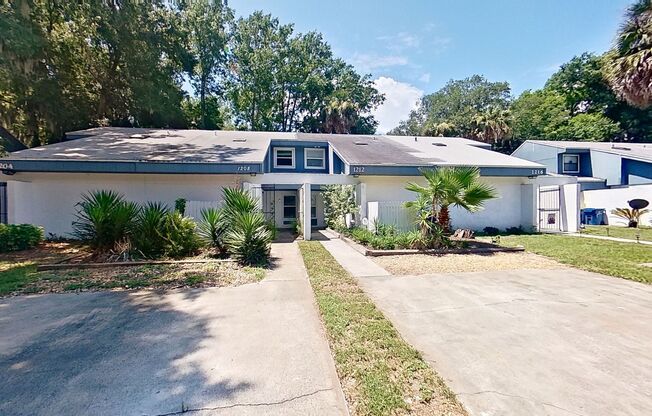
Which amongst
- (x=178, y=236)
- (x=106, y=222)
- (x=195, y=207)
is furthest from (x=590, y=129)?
Answer: (x=106, y=222)

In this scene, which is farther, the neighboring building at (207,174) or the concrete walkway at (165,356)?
the neighboring building at (207,174)

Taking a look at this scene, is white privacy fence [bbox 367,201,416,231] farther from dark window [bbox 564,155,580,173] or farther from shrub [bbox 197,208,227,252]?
dark window [bbox 564,155,580,173]

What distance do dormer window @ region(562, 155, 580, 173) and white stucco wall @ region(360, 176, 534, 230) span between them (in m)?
12.6

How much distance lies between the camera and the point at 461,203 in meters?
9.38

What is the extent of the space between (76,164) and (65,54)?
Result: 10561 mm

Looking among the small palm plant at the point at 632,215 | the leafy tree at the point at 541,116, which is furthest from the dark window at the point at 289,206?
the leafy tree at the point at 541,116

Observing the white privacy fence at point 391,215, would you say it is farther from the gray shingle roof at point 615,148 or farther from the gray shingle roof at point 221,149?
the gray shingle roof at point 615,148

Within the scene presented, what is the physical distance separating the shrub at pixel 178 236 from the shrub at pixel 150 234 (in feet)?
0.39

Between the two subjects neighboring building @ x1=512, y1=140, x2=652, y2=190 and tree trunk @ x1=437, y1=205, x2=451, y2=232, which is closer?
tree trunk @ x1=437, y1=205, x2=451, y2=232

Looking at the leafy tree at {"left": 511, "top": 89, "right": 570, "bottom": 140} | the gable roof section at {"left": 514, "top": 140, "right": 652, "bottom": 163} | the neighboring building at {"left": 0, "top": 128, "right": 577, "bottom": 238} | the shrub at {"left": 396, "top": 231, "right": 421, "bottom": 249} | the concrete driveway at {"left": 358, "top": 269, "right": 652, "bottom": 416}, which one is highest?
the leafy tree at {"left": 511, "top": 89, "right": 570, "bottom": 140}

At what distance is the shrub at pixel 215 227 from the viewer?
27.3 ft

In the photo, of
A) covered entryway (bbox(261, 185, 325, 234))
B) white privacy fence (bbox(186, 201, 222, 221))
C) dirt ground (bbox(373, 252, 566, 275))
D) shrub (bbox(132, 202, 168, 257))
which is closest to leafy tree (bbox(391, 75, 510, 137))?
covered entryway (bbox(261, 185, 325, 234))

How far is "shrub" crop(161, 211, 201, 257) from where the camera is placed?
8.38 metres

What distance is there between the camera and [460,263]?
26.9 feet
